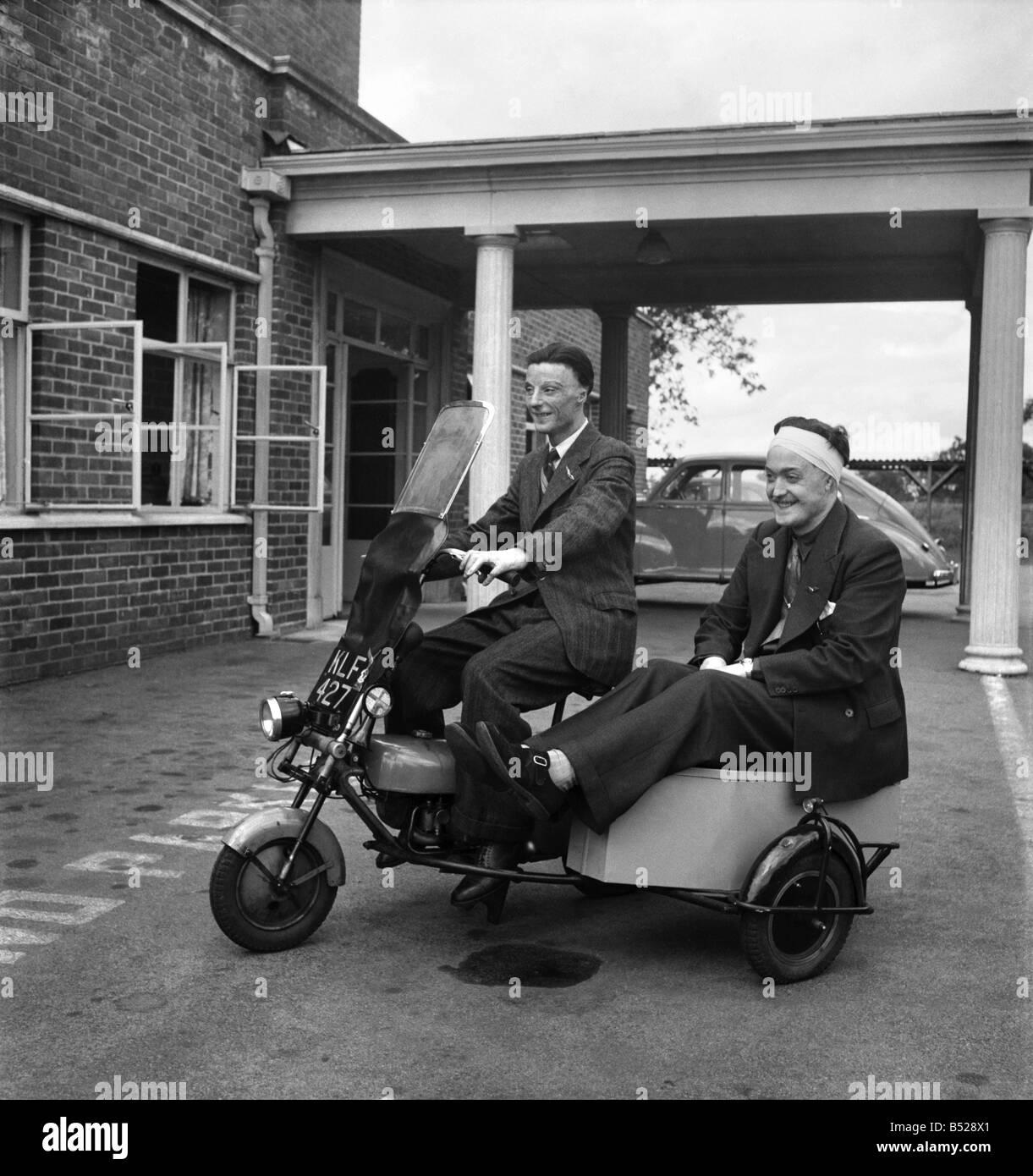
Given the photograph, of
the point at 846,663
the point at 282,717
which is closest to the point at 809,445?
the point at 846,663

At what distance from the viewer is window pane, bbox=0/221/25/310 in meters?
8.82

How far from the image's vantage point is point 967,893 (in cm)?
491

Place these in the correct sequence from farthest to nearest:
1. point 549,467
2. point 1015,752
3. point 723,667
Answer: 1. point 1015,752
2. point 549,467
3. point 723,667

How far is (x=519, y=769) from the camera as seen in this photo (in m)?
3.79

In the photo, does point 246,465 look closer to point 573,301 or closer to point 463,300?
point 463,300

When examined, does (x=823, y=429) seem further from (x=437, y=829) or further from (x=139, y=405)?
(x=139, y=405)

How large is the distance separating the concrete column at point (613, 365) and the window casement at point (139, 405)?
6440 millimetres

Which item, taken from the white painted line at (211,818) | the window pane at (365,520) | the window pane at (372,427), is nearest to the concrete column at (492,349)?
the window pane at (365,520)

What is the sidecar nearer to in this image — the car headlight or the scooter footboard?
the scooter footboard

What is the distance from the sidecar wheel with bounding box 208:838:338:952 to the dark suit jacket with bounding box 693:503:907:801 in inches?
57.5

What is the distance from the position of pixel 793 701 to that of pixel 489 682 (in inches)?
35.1

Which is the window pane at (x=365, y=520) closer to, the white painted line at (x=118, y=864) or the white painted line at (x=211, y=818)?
the white painted line at (x=211, y=818)

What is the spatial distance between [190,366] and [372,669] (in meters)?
7.53

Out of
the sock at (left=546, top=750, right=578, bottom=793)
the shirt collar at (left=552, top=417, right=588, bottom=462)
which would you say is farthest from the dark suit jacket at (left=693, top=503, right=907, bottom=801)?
the shirt collar at (left=552, top=417, right=588, bottom=462)
